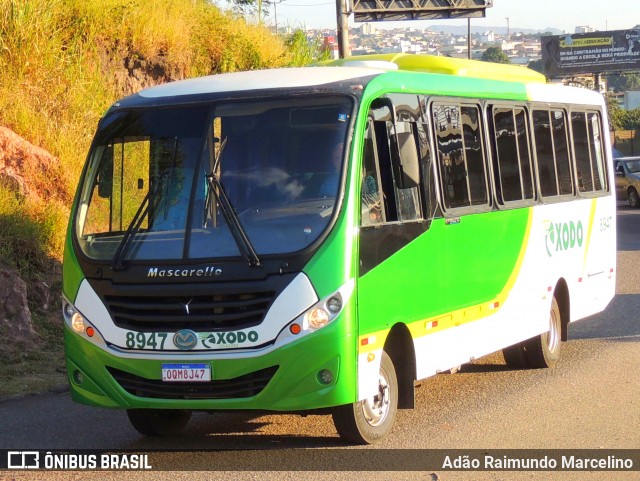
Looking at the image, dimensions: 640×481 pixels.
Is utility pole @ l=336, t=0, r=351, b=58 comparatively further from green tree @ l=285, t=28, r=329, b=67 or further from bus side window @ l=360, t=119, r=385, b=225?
bus side window @ l=360, t=119, r=385, b=225

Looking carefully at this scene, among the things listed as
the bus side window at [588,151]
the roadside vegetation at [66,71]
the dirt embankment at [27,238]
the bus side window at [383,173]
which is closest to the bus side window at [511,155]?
the bus side window at [588,151]

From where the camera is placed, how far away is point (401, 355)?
9.01m

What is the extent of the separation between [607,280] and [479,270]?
4074mm

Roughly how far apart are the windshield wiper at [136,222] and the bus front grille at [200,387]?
73 centimetres

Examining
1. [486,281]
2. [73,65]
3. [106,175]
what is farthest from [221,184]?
[73,65]

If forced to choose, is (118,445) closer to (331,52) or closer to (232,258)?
(232,258)

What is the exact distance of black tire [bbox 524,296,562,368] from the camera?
11758mm

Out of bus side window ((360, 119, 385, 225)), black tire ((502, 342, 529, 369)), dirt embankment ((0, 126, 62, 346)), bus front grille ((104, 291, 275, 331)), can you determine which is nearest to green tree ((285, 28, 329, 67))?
dirt embankment ((0, 126, 62, 346))

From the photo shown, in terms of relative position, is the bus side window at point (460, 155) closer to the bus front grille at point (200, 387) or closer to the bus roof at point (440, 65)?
the bus roof at point (440, 65)

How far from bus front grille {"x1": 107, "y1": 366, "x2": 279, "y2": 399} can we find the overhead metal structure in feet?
89.7

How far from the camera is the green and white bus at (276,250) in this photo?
7.92m

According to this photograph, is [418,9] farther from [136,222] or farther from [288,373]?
[288,373]

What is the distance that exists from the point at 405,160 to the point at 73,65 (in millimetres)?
11089

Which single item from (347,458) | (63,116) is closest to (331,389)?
(347,458)
